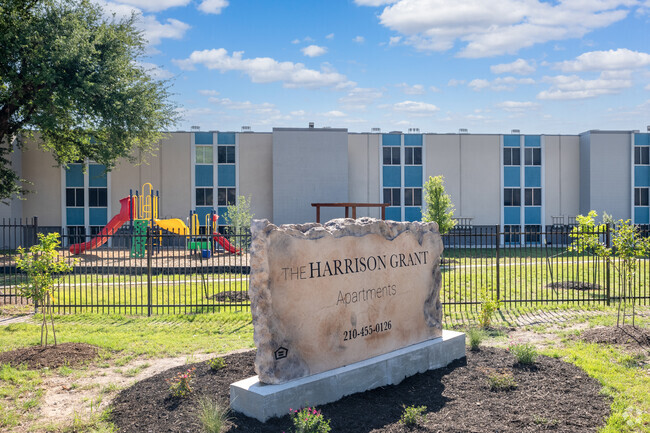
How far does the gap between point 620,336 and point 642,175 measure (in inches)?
1415

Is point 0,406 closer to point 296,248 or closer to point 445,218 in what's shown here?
point 296,248

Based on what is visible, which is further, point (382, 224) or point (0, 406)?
point (382, 224)

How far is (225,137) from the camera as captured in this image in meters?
39.0

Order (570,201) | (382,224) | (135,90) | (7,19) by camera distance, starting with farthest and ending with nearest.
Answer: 1. (570,201)
2. (135,90)
3. (7,19)
4. (382,224)

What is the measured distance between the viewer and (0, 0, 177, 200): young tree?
24734 mm

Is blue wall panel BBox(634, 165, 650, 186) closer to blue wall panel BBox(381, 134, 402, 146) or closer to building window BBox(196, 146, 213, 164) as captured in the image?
blue wall panel BBox(381, 134, 402, 146)

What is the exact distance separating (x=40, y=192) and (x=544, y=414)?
3851 centimetres

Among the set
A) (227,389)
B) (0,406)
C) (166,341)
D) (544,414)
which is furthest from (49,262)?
(544,414)

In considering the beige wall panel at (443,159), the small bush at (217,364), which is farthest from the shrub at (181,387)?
the beige wall panel at (443,159)

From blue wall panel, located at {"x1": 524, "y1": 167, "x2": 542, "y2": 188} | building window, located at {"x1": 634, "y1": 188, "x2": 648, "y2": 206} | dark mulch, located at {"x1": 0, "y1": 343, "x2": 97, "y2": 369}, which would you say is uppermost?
blue wall panel, located at {"x1": 524, "y1": 167, "x2": 542, "y2": 188}

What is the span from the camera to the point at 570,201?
4184 cm

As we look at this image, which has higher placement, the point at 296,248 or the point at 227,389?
the point at 296,248

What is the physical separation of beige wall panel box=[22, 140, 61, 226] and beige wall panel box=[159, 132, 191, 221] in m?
6.97

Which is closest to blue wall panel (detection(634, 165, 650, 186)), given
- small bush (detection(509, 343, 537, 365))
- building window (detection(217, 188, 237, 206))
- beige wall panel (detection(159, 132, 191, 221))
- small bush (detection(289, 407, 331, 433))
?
building window (detection(217, 188, 237, 206))
